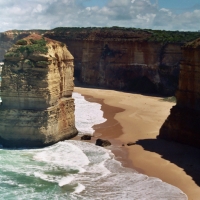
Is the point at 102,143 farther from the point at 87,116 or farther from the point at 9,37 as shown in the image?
the point at 9,37

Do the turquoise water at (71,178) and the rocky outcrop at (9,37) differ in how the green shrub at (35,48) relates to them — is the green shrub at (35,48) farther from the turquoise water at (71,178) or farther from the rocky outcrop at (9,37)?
the rocky outcrop at (9,37)

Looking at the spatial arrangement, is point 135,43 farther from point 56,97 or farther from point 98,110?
point 56,97

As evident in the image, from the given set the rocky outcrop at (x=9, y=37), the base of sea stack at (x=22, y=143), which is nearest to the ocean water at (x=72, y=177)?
the base of sea stack at (x=22, y=143)

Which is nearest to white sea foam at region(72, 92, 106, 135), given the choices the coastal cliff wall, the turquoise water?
the turquoise water

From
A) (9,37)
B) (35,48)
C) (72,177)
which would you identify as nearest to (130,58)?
(35,48)

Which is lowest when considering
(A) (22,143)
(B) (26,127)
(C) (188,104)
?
(A) (22,143)
